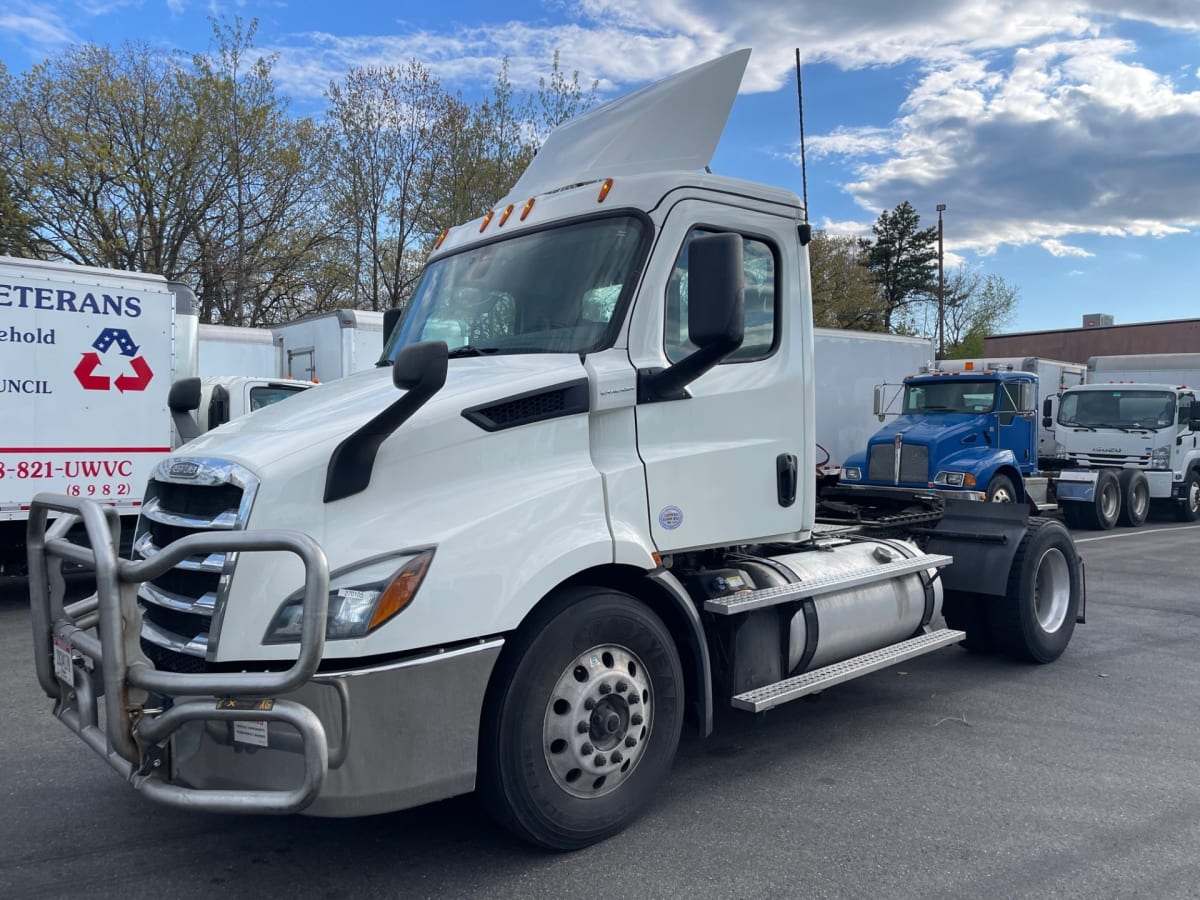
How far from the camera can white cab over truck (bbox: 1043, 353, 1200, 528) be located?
1731cm

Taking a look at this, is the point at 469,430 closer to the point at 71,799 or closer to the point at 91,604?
the point at 91,604

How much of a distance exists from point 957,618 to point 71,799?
18.8ft

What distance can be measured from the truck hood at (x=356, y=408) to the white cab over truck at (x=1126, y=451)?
16.0 metres

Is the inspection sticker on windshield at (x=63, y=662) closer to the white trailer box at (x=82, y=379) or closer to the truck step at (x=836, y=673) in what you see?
the truck step at (x=836, y=673)

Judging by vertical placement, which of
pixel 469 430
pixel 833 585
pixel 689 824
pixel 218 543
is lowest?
pixel 689 824

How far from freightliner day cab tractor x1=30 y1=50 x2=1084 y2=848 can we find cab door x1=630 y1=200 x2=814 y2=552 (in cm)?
1

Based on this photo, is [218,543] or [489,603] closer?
[218,543]

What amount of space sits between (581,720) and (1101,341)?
46.0m

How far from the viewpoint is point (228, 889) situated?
3.43 meters

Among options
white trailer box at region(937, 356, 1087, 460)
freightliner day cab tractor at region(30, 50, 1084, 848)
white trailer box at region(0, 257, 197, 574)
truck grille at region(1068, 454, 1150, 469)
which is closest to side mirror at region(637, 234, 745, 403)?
freightliner day cab tractor at region(30, 50, 1084, 848)

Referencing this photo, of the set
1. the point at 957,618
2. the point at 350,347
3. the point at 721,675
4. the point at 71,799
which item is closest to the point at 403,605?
the point at 721,675

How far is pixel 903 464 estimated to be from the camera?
13.7m

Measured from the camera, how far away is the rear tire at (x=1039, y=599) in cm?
641

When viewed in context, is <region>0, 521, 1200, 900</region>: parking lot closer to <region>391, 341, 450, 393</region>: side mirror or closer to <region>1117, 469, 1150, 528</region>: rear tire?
<region>391, 341, 450, 393</region>: side mirror
